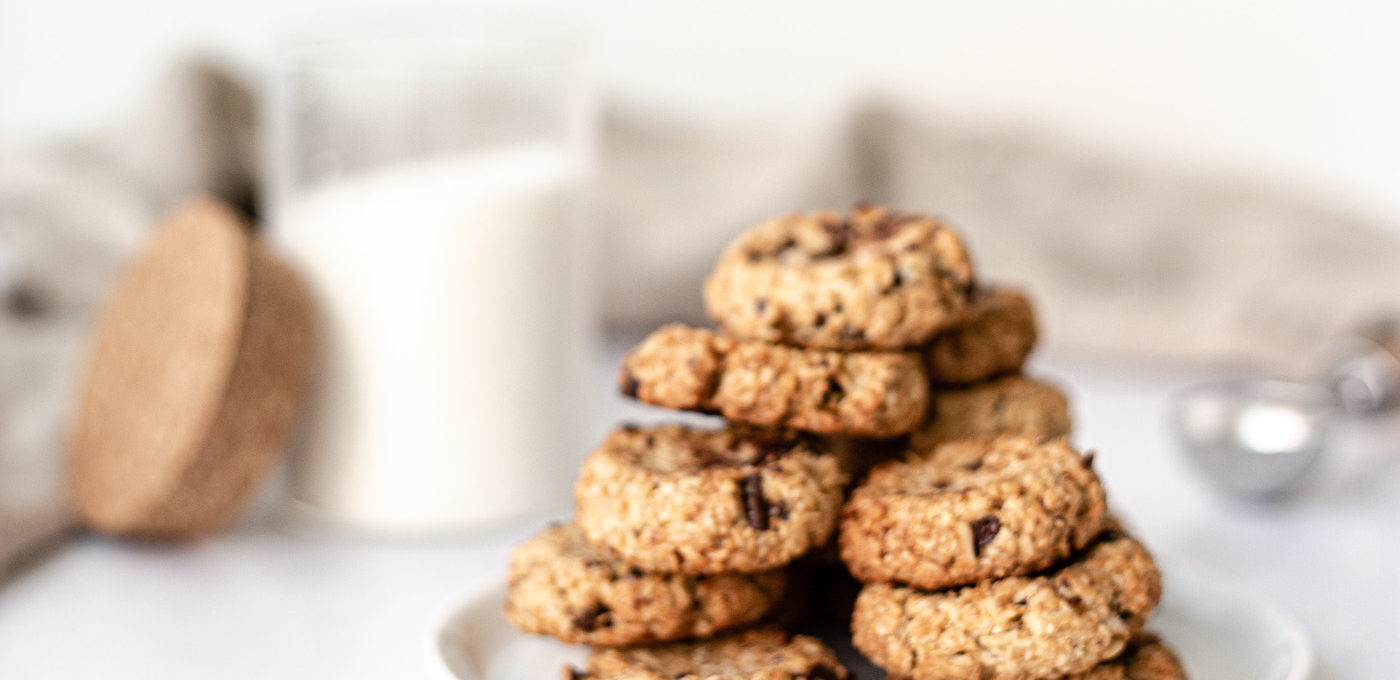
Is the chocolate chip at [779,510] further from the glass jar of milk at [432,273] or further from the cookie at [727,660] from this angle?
the glass jar of milk at [432,273]

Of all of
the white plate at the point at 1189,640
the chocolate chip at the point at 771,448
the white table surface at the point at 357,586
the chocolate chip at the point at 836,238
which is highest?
the chocolate chip at the point at 836,238

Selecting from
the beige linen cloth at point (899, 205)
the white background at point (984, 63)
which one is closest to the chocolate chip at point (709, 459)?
the beige linen cloth at point (899, 205)

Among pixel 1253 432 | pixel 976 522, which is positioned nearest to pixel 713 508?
pixel 976 522

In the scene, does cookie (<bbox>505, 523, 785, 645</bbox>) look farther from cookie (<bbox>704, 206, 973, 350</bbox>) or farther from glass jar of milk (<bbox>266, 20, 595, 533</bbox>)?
glass jar of milk (<bbox>266, 20, 595, 533</bbox>)

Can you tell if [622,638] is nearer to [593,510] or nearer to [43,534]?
[593,510]

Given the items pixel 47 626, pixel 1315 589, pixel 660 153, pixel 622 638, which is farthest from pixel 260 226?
pixel 1315 589
